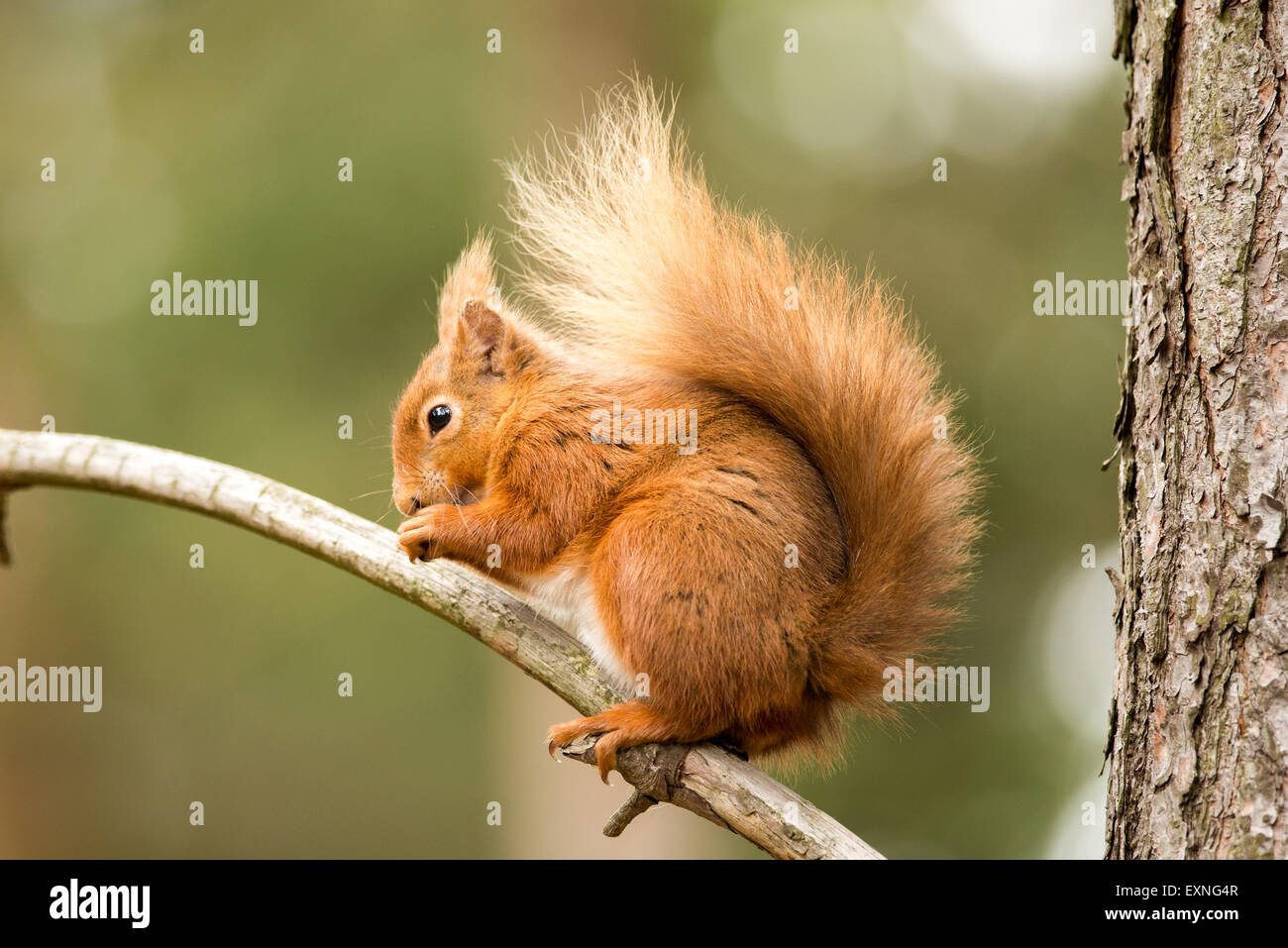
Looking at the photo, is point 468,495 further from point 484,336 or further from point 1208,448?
point 1208,448

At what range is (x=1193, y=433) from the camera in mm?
1713

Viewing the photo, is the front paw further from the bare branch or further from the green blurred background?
the green blurred background

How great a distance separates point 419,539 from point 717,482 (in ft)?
2.17

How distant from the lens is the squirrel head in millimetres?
2748

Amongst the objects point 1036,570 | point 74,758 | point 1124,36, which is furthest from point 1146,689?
point 74,758

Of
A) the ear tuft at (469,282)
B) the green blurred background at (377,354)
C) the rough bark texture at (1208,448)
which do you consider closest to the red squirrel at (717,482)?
the ear tuft at (469,282)

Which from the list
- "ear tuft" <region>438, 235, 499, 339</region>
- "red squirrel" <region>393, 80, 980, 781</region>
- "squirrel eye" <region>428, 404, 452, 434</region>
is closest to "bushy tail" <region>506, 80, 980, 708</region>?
"red squirrel" <region>393, 80, 980, 781</region>

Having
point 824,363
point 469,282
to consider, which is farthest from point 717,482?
point 469,282

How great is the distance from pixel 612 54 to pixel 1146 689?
5.14 metres

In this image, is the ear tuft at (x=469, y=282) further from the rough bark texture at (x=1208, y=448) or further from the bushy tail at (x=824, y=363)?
the rough bark texture at (x=1208, y=448)

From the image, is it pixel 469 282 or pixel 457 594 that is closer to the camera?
pixel 457 594

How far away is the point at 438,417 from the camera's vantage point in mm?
2781

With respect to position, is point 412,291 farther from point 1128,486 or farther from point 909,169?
point 1128,486

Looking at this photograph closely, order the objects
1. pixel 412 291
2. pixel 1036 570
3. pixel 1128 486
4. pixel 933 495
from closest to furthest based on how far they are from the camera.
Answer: pixel 1128 486 < pixel 933 495 < pixel 1036 570 < pixel 412 291
